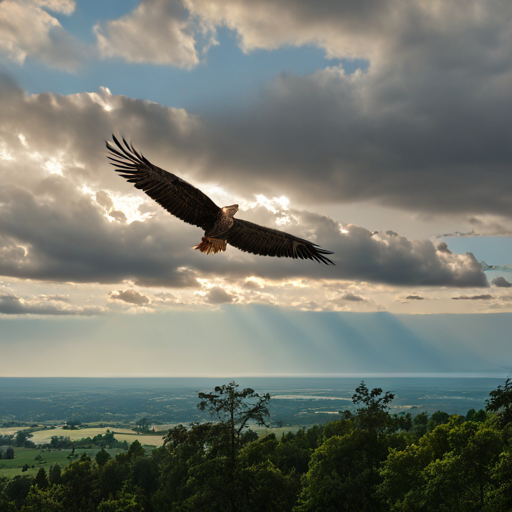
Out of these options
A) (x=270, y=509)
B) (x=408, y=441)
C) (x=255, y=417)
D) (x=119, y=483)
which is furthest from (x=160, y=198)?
(x=119, y=483)

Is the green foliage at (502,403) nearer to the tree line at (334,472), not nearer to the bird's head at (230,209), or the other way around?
the tree line at (334,472)

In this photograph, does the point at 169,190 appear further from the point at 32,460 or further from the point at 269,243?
the point at 32,460

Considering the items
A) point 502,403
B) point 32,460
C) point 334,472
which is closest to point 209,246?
point 334,472

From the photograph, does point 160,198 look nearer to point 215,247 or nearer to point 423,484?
point 215,247

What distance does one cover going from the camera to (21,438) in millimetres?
190750

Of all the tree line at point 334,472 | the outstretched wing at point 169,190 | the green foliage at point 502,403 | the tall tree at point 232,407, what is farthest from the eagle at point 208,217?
the green foliage at point 502,403

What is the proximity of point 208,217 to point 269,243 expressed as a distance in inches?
110

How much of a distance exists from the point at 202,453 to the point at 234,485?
6177mm

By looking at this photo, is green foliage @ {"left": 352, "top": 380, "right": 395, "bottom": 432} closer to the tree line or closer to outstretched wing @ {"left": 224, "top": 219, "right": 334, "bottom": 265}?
the tree line

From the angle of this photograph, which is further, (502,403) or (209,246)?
(502,403)

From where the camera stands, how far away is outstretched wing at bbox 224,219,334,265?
1467cm

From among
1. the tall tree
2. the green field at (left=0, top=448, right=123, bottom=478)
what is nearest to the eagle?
the tall tree

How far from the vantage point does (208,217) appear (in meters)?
13.5

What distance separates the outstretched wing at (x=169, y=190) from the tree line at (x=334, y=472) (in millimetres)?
27812
